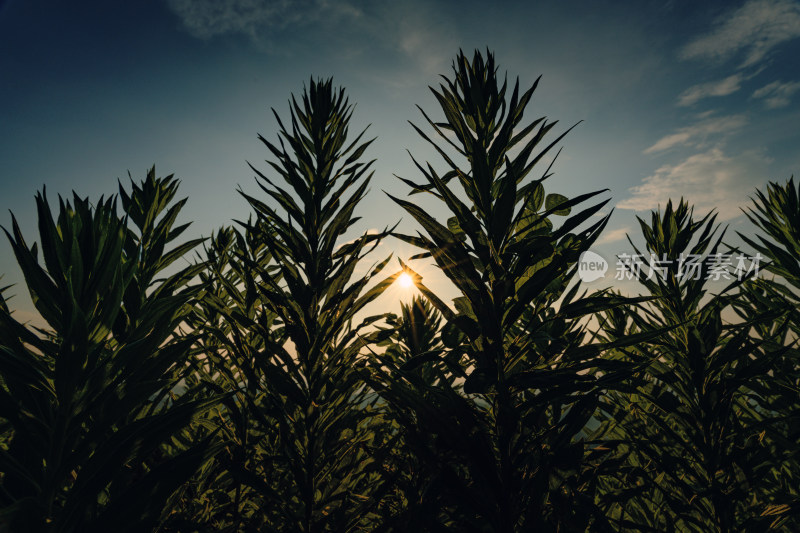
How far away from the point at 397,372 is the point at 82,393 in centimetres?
96

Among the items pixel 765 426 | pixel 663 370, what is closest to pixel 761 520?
pixel 765 426

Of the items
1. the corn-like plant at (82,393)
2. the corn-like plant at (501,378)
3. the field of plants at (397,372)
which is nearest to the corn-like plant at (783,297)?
the field of plants at (397,372)

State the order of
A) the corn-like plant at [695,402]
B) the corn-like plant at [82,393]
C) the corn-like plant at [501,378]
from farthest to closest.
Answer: the corn-like plant at [695,402]
the corn-like plant at [501,378]
the corn-like plant at [82,393]

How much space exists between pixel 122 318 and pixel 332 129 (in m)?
1.80

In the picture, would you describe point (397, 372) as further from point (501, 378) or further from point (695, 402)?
point (695, 402)

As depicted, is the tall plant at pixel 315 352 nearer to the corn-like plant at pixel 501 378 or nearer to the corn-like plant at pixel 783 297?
the corn-like plant at pixel 501 378

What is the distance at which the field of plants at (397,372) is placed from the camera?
37.0 inches

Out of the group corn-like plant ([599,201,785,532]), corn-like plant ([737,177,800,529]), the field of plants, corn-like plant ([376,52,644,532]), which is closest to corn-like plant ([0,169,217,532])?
the field of plants

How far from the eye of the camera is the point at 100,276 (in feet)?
3.32

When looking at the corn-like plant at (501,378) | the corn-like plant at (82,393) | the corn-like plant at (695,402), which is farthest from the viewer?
the corn-like plant at (695,402)

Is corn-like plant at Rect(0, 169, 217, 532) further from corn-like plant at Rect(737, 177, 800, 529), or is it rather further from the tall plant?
corn-like plant at Rect(737, 177, 800, 529)

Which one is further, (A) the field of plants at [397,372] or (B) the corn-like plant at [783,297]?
(B) the corn-like plant at [783,297]

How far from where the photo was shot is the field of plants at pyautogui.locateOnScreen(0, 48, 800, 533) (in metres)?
0.94

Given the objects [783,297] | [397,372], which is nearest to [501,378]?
[397,372]
